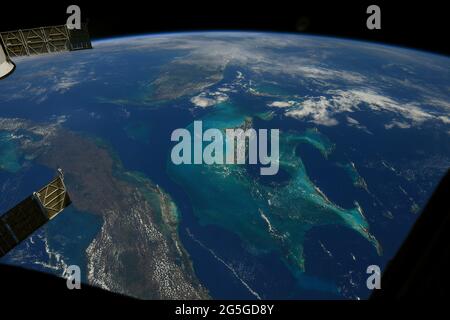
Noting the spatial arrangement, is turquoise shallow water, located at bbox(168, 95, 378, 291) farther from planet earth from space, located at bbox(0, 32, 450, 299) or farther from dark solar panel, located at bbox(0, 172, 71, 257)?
dark solar panel, located at bbox(0, 172, 71, 257)

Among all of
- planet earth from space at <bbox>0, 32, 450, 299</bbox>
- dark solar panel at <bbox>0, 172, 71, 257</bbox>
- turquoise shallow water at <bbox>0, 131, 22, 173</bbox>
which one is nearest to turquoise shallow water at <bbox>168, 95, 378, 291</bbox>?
planet earth from space at <bbox>0, 32, 450, 299</bbox>

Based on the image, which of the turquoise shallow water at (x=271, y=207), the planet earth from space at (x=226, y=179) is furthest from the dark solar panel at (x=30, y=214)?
the turquoise shallow water at (x=271, y=207)

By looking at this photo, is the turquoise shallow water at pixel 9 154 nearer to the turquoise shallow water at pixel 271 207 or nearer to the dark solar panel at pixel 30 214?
the turquoise shallow water at pixel 271 207

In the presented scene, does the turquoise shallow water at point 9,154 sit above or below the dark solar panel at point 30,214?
below

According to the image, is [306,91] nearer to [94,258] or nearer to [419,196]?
[419,196]

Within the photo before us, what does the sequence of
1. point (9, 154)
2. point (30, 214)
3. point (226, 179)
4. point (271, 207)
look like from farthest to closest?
1. point (9, 154)
2. point (226, 179)
3. point (271, 207)
4. point (30, 214)

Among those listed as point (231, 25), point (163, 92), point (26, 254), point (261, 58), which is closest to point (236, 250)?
point (26, 254)

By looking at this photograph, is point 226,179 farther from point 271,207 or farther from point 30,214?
point 30,214

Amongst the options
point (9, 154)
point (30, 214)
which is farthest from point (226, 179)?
point (9, 154)
